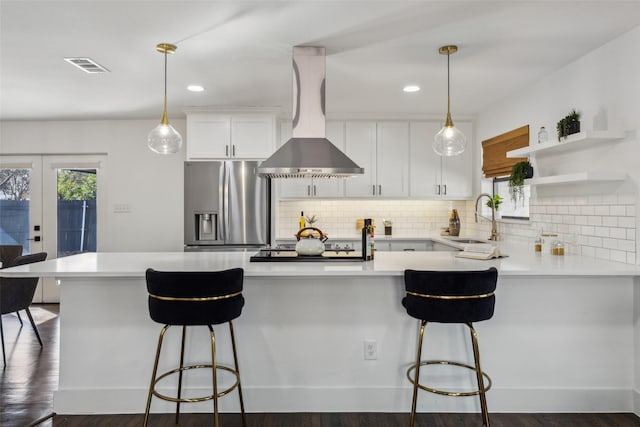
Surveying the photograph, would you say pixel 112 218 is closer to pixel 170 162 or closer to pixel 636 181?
pixel 170 162

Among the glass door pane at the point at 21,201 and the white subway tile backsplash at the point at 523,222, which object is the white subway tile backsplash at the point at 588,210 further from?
the glass door pane at the point at 21,201

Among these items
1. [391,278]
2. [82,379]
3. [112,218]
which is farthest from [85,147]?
[391,278]

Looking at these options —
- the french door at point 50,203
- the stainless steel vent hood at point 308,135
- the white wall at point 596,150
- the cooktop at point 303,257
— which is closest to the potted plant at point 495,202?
the white wall at point 596,150

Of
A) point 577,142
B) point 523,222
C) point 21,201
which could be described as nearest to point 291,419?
point 577,142

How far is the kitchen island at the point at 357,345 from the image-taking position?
264 centimetres

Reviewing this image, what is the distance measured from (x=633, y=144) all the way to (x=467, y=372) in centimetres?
175

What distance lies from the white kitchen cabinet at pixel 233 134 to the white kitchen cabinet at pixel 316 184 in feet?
1.34

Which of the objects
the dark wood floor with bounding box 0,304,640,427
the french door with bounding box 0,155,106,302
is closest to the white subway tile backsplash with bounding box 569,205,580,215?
the dark wood floor with bounding box 0,304,640,427

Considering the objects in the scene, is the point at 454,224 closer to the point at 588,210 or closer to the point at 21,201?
the point at 588,210

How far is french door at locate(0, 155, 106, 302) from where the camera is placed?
5543 mm

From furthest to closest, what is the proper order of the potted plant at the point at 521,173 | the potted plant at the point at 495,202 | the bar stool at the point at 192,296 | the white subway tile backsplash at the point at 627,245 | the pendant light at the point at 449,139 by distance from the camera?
the potted plant at the point at 495,202 < the potted plant at the point at 521,173 < the pendant light at the point at 449,139 < the white subway tile backsplash at the point at 627,245 < the bar stool at the point at 192,296

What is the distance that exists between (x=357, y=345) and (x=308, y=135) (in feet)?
4.95

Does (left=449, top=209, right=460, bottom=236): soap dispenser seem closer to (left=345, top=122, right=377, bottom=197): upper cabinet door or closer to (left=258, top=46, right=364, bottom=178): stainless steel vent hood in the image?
(left=345, top=122, right=377, bottom=197): upper cabinet door

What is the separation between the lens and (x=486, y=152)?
15.9 ft
